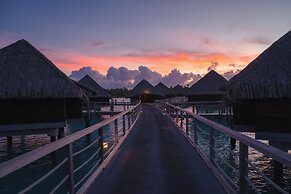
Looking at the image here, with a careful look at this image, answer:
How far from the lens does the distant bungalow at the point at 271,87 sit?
Answer: 12.7 m

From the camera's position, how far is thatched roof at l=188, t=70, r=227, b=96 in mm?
38781

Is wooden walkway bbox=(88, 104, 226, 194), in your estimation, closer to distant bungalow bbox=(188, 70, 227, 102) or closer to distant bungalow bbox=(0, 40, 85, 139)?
distant bungalow bbox=(0, 40, 85, 139)

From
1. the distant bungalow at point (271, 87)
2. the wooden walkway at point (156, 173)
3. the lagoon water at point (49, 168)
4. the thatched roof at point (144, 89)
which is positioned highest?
the thatched roof at point (144, 89)

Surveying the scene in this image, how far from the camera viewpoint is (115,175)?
20.2ft

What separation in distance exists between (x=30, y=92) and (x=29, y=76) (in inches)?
45.1

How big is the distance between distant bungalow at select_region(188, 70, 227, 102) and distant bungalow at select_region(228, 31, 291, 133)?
24130 millimetres

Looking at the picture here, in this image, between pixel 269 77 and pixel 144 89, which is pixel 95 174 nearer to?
pixel 269 77

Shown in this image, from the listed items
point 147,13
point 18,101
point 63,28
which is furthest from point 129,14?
point 18,101

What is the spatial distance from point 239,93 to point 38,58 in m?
11.5

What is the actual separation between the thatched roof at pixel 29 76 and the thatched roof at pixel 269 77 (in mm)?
9042

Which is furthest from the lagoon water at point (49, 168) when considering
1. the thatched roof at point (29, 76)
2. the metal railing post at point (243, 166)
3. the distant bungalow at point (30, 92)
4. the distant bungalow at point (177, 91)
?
the distant bungalow at point (177, 91)

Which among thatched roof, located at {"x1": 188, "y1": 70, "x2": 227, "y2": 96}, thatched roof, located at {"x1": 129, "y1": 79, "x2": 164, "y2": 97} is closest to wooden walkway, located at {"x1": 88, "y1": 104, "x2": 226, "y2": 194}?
thatched roof, located at {"x1": 188, "y1": 70, "x2": 227, "y2": 96}

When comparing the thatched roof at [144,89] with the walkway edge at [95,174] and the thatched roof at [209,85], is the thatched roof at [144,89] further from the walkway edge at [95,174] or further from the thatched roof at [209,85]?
the walkway edge at [95,174]

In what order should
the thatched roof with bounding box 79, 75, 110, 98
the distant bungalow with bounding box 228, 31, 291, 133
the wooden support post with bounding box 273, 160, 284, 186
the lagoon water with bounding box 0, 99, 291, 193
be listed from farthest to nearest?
the thatched roof with bounding box 79, 75, 110, 98, the distant bungalow with bounding box 228, 31, 291, 133, the wooden support post with bounding box 273, 160, 284, 186, the lagoon water with bounding box 0, 99, 291, 193
